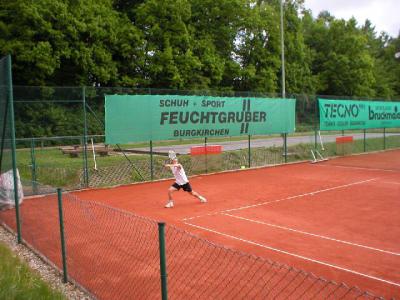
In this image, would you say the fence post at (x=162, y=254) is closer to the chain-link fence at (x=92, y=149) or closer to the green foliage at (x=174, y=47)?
the chain-link fence at (x=92, y=149)

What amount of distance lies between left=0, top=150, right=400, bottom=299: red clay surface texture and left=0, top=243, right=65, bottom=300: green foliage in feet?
2.10

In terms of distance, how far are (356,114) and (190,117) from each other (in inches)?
428

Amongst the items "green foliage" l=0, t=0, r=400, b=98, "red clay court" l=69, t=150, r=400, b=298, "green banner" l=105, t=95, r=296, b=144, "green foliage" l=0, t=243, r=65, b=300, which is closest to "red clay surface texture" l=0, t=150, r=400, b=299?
"red clay court" l=69, t=150, r=400, b=298

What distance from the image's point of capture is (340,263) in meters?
6.38

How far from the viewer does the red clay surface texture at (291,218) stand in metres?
6.38

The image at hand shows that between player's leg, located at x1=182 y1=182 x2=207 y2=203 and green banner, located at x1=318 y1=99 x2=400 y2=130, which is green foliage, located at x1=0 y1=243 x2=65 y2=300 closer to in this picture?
player's leg, located at x1=182 y1=182 x2=207 y2=203

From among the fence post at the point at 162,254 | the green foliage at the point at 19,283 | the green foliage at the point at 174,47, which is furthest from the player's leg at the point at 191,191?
the green foliage at the point at 174,47

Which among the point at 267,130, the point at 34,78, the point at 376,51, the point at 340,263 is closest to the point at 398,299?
the point at 340,263

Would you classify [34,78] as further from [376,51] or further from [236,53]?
[376,51]

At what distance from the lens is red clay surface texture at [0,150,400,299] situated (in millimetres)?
6379

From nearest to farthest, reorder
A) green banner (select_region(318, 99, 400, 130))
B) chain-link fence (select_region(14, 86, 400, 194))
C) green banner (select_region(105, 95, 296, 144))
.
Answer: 1. green banner (select_region(105, 95, 296, 144))
2. chain-link fence (select_region(14, 86, 400, 194))
3. green banner (select_region(318, 99, 400, 130))

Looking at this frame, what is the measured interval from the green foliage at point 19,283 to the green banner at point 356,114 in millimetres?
16686

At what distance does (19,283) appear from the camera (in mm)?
5074

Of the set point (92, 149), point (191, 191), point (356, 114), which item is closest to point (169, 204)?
point (191, 191)
